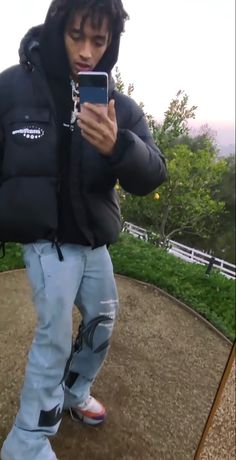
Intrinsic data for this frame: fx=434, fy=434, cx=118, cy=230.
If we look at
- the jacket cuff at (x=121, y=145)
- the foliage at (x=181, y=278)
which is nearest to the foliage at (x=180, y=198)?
the foliage at (x=181, y=278)

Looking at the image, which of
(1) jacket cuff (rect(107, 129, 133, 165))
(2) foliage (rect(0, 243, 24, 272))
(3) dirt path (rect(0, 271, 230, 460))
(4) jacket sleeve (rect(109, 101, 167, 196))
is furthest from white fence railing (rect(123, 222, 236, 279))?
(1) jacket cuff (rect(107, 129, 133, 165))

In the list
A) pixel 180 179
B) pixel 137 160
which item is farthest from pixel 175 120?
pixel 180 179

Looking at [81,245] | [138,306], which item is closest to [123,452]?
[138,306]

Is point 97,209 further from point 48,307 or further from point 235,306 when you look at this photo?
point 235,306

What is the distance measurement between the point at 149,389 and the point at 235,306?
4.34 ft

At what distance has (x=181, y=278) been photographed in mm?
2473

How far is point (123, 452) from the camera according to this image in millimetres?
1257

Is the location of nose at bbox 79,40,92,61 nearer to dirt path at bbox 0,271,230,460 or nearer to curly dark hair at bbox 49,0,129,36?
curly dark hair at bbox 49,0,129,36

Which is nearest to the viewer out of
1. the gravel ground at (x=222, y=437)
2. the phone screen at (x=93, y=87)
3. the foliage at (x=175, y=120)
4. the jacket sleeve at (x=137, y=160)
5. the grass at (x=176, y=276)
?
the phone screen at (x=93, y=87)

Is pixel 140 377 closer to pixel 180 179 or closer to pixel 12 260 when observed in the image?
pixel 12 260

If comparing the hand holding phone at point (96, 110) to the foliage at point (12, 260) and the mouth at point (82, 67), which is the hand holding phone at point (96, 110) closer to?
the mouth at point (82, 67)

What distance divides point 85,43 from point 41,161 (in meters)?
0.25

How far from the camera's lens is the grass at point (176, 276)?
1.71m

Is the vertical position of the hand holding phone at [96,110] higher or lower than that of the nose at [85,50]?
lower
